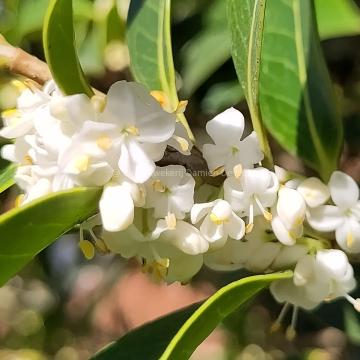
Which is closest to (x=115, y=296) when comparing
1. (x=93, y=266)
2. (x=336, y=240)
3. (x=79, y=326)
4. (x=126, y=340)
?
(x=93, y=266)

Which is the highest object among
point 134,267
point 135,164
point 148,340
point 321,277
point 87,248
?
point 135,164

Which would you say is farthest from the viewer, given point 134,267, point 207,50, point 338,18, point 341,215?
point 134,267

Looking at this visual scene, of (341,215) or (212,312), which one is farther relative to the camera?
(341,215)

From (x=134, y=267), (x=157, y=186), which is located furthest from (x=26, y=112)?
(x=134, y=267)

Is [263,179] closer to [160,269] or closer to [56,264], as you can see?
[160,269]

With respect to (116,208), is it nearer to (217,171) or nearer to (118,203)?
(118,203)

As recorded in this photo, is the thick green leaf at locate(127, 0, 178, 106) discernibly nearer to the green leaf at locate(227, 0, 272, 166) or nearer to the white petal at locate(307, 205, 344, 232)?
the green leaf at locate(227, 0, 272, 166)

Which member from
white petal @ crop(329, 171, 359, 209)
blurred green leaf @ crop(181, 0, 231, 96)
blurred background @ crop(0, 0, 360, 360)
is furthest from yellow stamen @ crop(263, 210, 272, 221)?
blurred green leaf @ crop(181, 0, 231, 96)

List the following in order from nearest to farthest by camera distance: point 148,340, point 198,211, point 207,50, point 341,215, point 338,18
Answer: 1. point 198,211
2. point 341,215
3. point 148,340
4. point 338,18
5. point 207,50
